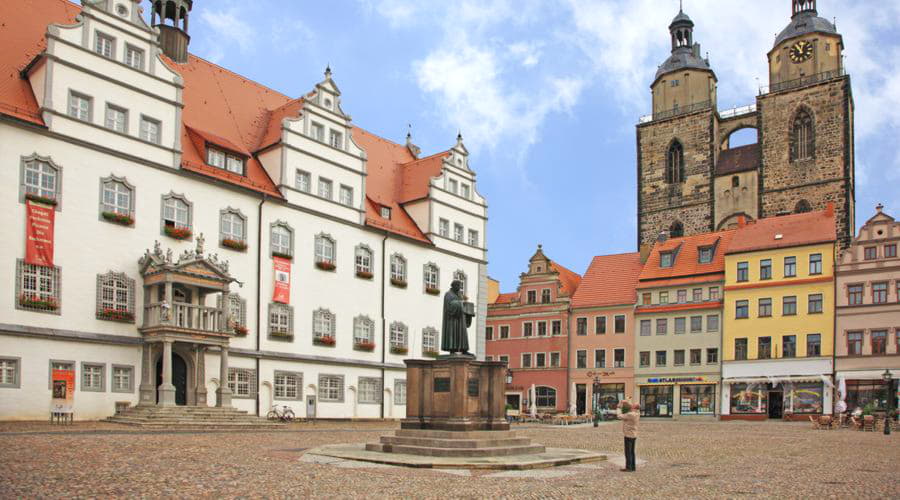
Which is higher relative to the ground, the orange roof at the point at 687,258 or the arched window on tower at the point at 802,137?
the arched window on tower at the point at 802,137

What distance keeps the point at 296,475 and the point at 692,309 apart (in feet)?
150

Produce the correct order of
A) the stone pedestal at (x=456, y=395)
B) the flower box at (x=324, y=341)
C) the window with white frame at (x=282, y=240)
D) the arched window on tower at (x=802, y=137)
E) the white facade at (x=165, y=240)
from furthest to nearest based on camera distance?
the arched window on tower at (x=802, y=137)
the flower box at (x=324, y=341)
the window with white frame at (x=282, y=240)
the white facade at (x=165, y=240)
the stone pedestal at (x=456, y=395)

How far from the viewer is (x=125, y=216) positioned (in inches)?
1254

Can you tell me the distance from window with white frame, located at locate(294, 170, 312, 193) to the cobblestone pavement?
1943 centimetres

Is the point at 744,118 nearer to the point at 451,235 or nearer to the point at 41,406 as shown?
the point at 451,235

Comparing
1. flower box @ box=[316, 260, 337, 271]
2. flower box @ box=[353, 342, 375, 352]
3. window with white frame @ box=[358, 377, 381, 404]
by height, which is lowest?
window with white frame @ box=[358, 377, 381, 404]

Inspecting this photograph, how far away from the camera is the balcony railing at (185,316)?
31109 mm

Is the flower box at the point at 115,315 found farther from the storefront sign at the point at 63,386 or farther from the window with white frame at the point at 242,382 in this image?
the window with white frame at the point at 242,382

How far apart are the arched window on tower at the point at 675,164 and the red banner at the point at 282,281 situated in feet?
155

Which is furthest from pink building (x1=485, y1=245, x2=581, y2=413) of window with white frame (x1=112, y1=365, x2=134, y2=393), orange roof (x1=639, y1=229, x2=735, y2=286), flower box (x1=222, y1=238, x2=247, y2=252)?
window with white frame (x1=112, y1=365, x2=134, y2=393)

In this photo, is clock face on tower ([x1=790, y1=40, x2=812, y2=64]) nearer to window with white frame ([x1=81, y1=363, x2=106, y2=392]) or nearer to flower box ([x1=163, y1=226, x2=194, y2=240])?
flower box ([x1=163, y1=226, x2=194, y2=240])

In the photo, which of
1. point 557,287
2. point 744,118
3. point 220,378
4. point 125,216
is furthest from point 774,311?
point 125,216

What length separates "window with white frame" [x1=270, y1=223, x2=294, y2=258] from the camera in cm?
3831

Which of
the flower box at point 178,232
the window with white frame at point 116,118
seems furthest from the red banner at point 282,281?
the window with white frame at point 116,118
